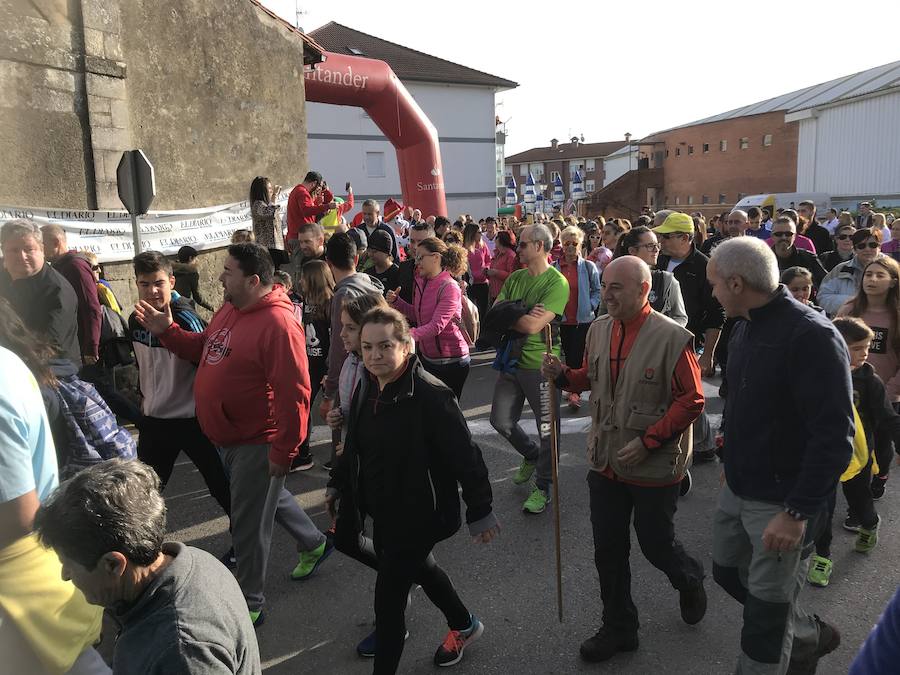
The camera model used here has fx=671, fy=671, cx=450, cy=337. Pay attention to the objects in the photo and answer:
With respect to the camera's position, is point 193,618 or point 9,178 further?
point 9,178

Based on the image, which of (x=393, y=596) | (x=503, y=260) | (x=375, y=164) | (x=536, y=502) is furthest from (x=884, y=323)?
(x=375, y=164)

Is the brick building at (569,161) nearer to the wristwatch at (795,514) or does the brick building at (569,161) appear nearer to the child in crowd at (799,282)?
the child in crowd at (799,282)

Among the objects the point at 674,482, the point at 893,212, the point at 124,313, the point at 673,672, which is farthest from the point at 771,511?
the point at 893,212

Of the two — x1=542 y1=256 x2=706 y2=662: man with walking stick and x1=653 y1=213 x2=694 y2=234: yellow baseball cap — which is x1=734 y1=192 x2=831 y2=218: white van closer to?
x1=653 y1=213 x2=694 y2=234: yellow baseball cap

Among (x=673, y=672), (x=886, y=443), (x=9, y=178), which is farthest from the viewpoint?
(x=9, y=178)

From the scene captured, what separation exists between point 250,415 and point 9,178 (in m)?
5.97

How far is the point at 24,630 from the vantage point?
6.79ft

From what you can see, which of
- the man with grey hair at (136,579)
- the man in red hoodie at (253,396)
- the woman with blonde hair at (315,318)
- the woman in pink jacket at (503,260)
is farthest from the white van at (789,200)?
the man with grey hair at (136,579)

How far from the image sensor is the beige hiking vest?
10.4ft

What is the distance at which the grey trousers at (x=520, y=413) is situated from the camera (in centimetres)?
493

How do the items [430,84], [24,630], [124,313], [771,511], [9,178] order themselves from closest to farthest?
[24,630] → [771,511] → [9,178] → [124,313] → [430,84]

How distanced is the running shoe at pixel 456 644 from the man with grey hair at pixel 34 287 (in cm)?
324

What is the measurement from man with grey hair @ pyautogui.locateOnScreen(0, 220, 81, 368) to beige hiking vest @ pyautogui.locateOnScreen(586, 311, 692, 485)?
3691 millimetres

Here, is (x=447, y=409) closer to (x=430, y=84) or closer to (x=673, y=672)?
(x=673, y=672)
